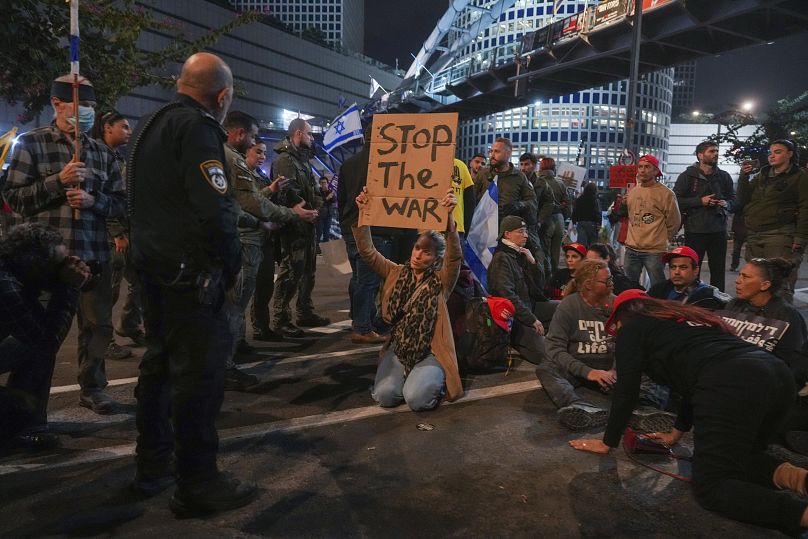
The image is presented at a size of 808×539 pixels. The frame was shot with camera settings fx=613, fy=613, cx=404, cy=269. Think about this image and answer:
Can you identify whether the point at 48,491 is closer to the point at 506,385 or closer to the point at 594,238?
the point at 506,385

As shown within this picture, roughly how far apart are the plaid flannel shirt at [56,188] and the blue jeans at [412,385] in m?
2.00

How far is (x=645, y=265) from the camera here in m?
6.61

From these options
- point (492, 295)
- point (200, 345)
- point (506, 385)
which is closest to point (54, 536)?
point (200, 345)

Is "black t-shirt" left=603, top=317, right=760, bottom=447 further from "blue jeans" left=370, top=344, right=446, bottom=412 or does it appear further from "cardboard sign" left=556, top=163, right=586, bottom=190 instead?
"cardboard sign" left=556, top=163, right=586, bottom=190

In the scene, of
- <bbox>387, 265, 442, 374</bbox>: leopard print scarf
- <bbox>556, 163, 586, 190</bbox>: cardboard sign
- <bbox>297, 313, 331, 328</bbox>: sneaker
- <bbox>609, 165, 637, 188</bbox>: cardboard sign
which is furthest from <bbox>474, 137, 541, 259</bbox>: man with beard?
<bbox>556, 163, 586, 190</bbox>: cardboard sign

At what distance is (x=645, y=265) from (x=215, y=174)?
5339 mm

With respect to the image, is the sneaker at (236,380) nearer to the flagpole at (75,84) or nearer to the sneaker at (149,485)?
the flagpole at (75,84)

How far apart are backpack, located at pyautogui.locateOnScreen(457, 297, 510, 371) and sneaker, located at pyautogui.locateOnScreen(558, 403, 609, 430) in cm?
125

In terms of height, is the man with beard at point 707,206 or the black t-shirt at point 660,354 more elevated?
the man with beard at point 707,206

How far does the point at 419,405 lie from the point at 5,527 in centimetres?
234

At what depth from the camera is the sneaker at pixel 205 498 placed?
2590 mm

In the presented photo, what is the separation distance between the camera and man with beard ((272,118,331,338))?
6086mm

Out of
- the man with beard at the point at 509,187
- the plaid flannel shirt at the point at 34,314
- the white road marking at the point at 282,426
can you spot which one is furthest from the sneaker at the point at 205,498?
the man with beard at the point at 509,187

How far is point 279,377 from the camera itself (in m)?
4.88
